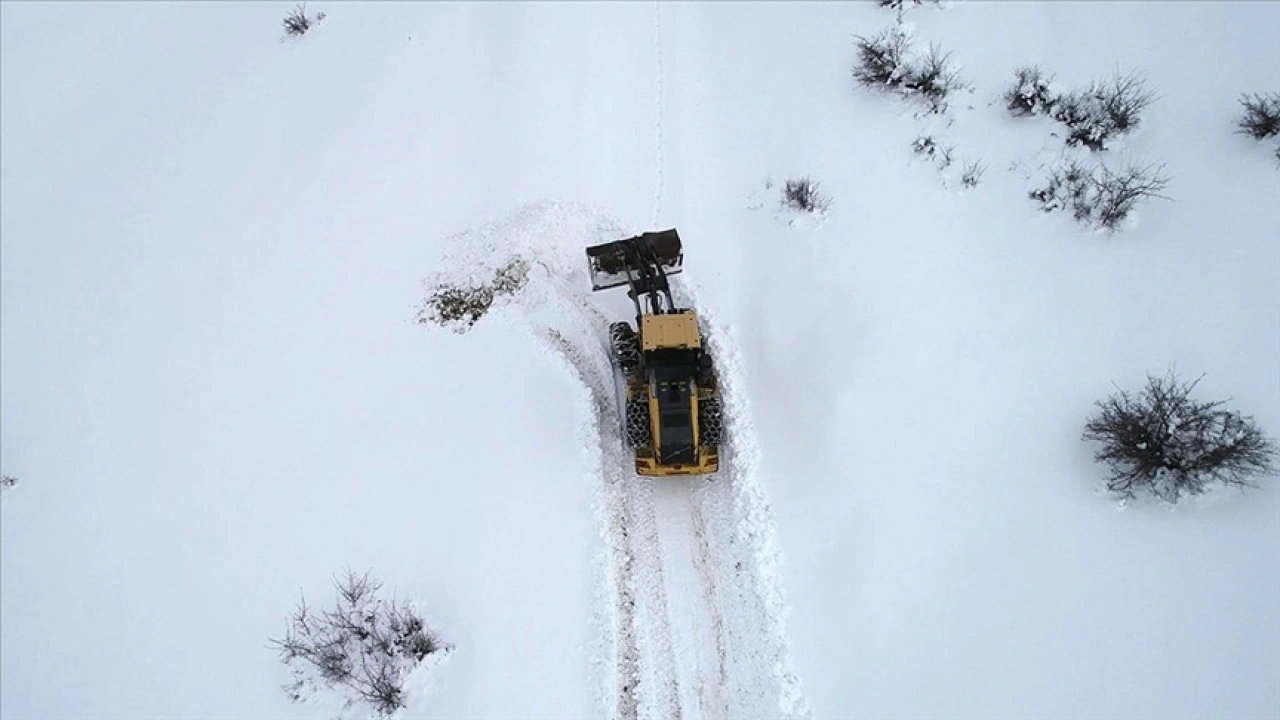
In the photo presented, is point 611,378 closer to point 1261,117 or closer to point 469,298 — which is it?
point 469,298

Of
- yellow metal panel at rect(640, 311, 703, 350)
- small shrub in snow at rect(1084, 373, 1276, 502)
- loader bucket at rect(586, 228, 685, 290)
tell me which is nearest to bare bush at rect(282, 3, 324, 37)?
loader bucket at rect(586, 228, 685, 290)

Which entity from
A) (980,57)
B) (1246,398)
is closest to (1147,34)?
(980,57)

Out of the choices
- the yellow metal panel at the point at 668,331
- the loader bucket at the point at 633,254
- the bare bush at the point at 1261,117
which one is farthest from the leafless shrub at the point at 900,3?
the yellow metal panel at the point at 668,331

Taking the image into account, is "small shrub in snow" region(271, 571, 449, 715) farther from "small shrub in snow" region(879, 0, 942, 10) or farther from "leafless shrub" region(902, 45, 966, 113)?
"small shrub in snow" region(879, 0, 942, 10)

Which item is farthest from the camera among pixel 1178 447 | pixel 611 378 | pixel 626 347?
pixel 611 378

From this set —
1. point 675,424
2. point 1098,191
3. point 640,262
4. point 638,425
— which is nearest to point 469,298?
point 640,262

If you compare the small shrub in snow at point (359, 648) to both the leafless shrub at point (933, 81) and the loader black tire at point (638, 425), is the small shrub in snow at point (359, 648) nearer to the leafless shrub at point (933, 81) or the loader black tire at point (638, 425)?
the loader black tire at point (638, 425)

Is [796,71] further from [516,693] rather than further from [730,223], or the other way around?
[516,693]
